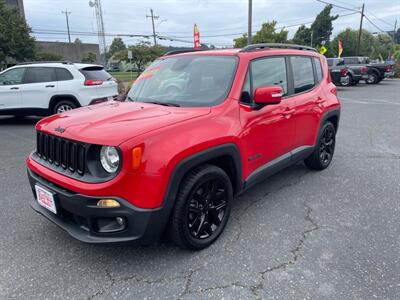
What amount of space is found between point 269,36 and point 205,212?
31181 millimetres

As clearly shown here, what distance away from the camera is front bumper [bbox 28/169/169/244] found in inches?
87.4

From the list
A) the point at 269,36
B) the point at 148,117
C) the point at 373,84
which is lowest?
the point at 373,84

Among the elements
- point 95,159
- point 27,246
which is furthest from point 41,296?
point 95,159

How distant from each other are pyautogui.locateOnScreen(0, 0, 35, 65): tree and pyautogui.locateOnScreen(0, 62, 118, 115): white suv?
436 inches

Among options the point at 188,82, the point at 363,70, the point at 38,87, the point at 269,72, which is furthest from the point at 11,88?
the point at 363,70

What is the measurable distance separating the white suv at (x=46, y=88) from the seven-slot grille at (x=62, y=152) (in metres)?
5.68

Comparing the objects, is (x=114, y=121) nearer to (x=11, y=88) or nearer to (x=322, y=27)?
(x=11, y=88)

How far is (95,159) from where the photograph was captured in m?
2.34

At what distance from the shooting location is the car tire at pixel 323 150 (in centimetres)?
450

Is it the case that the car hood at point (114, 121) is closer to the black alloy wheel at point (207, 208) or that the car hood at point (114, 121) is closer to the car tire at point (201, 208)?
the car tire at point (201, 208)

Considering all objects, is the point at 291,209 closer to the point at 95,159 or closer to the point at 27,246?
the point at 95,159

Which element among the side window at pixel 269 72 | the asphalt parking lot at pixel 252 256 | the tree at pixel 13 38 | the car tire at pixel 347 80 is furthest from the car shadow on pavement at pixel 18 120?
the car tire at pixel 347 80

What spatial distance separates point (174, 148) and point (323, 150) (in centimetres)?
317

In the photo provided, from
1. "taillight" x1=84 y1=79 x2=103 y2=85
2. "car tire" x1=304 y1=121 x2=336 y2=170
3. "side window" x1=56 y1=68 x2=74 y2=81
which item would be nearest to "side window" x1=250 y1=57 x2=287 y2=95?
"car tire" x1=304 y1=121 x2=336 y2=170
